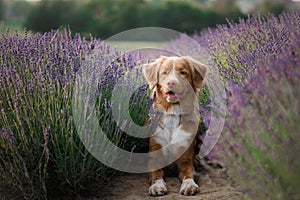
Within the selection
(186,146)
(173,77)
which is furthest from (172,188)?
(173,77)

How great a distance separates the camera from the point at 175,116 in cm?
335

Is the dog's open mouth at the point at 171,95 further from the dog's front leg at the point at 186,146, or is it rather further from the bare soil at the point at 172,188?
the bare soil at the point at 172,188

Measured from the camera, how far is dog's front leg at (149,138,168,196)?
3162mm

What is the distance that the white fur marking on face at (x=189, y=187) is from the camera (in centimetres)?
310

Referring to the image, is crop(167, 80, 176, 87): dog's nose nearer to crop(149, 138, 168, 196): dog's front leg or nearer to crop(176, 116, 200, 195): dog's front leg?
crop(176, 116, 200, 195): dog's front leg

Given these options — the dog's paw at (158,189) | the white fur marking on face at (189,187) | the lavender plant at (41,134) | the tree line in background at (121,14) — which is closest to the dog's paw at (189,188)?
the white fur marking on face at (189,187)

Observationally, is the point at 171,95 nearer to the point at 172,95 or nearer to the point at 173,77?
the point at 172,95

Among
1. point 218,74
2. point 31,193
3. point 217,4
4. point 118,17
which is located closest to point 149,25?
point 118,17

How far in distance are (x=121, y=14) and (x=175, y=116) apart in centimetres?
1621

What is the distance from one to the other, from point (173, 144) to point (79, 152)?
78 centimetres

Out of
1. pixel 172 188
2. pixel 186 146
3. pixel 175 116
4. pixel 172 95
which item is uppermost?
pixel 172 95

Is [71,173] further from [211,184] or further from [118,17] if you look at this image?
[118,17]

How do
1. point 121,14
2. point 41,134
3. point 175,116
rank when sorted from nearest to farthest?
point 41,134 < point 175,116 < point 121,14

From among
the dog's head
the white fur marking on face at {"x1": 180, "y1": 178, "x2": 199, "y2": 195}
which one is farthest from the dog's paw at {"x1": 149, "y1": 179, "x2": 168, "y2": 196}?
the dog's head
